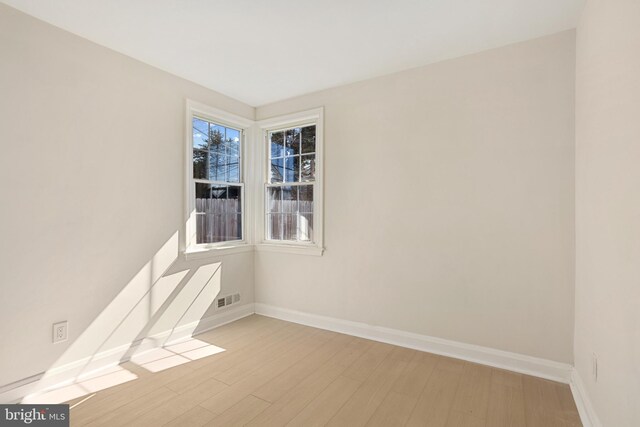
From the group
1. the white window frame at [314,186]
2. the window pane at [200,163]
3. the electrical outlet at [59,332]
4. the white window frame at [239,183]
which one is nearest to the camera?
the electrical outlet at [59,332]

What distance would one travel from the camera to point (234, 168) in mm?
3744

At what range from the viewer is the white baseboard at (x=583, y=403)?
1.67 metres

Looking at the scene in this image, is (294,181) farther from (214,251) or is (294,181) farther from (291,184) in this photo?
(214,251)

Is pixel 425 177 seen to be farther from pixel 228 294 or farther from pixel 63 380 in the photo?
pixel 63 380

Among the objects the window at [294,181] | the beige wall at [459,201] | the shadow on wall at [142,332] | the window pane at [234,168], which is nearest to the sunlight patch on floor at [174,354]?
the shadow on wall at [142,332]

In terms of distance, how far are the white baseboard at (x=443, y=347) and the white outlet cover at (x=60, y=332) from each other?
2.07 meters

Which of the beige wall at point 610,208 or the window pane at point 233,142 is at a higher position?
the window pane at point 233,142

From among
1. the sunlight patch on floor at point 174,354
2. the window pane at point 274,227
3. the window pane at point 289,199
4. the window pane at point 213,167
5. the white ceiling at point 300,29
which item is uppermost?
the white ceiling at point 300,29

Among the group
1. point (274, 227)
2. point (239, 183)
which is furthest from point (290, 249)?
point (239, 183)

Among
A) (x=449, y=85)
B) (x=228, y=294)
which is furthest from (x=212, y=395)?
(x=449, y=85)

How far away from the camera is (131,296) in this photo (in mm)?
2639

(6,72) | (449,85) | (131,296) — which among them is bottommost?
(131,296)

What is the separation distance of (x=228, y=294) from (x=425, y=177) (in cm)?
264

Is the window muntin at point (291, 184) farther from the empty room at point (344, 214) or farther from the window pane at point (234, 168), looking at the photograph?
the window pane at point (234, 168)
